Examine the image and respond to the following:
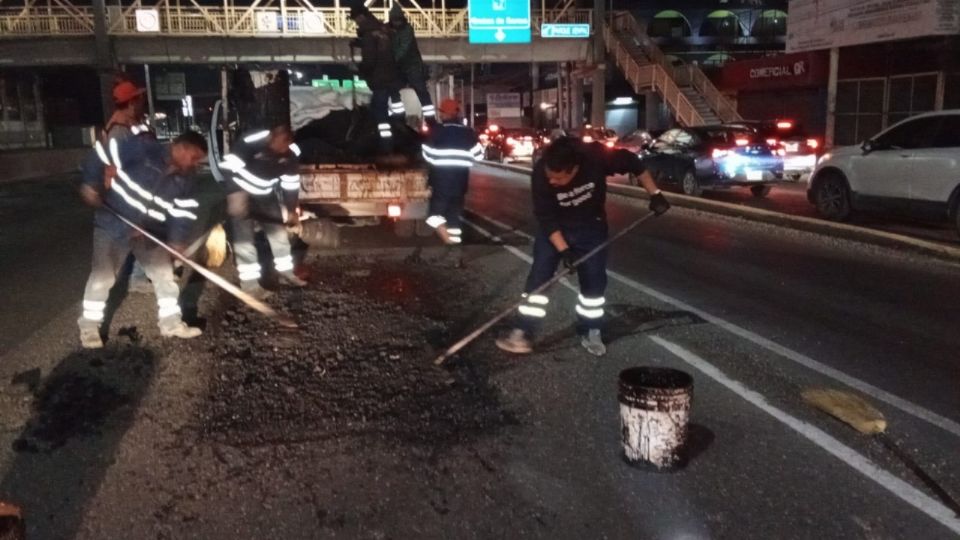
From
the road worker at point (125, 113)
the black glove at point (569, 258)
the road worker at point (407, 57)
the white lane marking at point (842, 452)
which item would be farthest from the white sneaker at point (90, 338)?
the road worker at point (407, 57)

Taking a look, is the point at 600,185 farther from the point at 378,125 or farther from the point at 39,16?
the point at 39,16

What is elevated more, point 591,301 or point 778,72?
point 778,72

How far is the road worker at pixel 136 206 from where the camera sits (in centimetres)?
674

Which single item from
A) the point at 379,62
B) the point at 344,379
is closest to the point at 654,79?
the point at 379,62

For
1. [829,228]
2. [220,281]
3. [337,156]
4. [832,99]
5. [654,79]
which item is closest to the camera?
[220,281]

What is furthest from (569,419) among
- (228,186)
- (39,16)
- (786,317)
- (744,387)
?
(39,16)

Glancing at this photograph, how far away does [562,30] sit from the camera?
3416cm

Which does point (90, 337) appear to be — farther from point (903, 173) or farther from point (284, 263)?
point (903, 173)

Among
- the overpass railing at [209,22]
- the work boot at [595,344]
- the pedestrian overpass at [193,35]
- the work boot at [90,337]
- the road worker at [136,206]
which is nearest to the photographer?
the work boot at [595,344]

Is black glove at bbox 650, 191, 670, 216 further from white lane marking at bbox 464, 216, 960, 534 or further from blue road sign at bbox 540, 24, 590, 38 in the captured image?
blue road sign at bbox 540, 24, 590, 38

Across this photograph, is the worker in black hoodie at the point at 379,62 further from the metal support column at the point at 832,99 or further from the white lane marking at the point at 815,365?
the metal support column at the point at 832,99

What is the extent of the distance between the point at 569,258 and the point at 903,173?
8.01 metres

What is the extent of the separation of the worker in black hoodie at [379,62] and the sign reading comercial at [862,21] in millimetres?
14408

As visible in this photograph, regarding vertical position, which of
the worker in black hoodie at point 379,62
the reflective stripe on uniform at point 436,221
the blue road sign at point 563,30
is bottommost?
→ the reflective stripe on uniform at point 436,221
